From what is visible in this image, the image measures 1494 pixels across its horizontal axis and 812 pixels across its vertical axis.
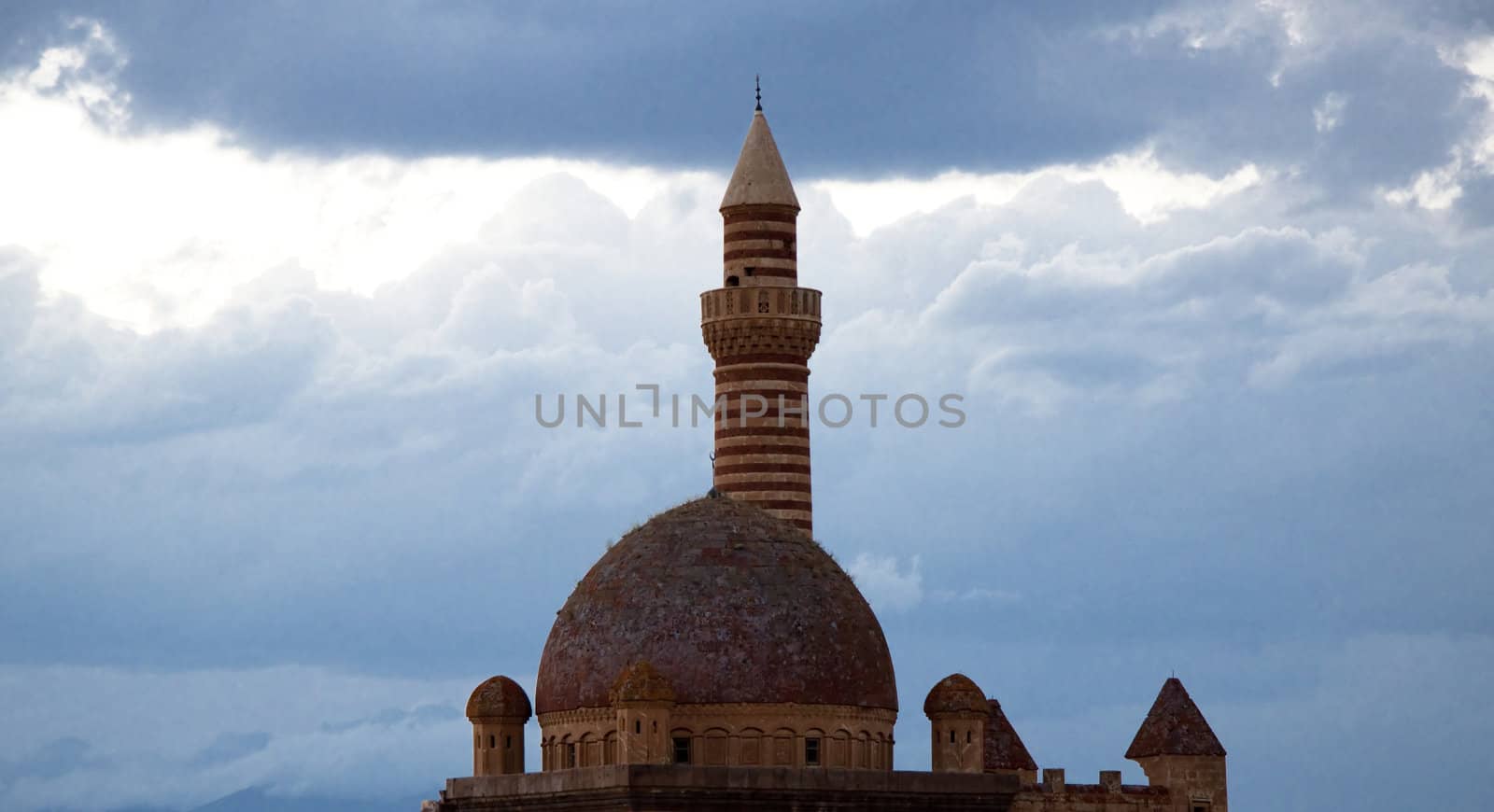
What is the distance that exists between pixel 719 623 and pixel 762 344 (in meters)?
15.2

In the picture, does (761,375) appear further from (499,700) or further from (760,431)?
(499,700)

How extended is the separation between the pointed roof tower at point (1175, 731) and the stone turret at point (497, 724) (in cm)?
1611

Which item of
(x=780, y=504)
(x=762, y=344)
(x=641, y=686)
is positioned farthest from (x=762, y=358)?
(x=641, y=686)

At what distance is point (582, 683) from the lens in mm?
64875

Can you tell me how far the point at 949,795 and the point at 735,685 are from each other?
5218 mm

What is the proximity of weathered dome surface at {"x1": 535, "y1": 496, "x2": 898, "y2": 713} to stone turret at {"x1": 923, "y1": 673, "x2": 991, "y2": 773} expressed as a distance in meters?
1.13

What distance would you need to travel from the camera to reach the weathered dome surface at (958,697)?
217 feet

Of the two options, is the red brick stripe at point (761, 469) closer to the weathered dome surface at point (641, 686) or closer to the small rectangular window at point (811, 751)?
the small rectangular window at point (811, 751)

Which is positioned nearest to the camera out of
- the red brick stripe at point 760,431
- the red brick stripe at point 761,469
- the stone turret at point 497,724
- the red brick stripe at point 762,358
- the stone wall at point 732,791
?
the stone wall at point 732,791

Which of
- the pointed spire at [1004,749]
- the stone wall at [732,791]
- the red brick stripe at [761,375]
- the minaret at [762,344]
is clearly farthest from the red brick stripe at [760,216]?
the stone wall at [732,791]

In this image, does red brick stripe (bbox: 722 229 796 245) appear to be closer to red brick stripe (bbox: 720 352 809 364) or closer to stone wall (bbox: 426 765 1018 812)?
red brick stripe (bbox: 720 352 809 364)

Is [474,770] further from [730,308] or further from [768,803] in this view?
[730,308]

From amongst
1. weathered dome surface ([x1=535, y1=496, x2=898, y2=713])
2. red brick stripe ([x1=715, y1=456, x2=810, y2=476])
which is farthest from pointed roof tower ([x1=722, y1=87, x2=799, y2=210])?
weathered dome surface ([x1=535, y1=496, x2=898, y2=713])

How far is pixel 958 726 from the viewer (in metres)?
66.1
